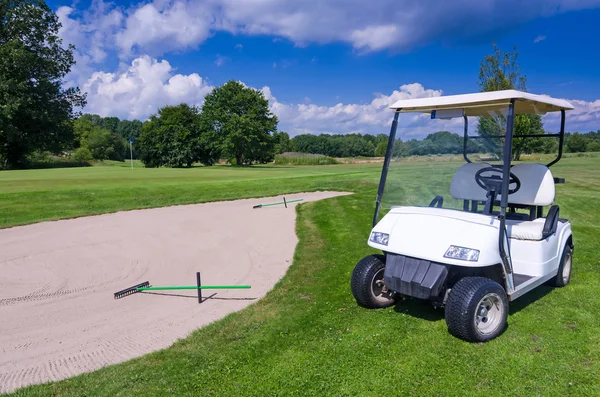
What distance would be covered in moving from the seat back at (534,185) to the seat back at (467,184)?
0.41 metres

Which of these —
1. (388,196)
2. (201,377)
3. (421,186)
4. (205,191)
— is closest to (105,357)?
(201,377)

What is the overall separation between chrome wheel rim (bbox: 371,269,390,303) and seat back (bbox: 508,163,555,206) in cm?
203

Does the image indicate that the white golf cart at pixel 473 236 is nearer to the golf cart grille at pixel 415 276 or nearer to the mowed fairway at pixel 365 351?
the golf cart grille at pixel 415 276

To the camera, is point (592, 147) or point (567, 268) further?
point (592, 147)

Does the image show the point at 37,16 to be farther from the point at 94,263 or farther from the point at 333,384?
the point at 333,384

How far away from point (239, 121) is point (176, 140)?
10728 mm

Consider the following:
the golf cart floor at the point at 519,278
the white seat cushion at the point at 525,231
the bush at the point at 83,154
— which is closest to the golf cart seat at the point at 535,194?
the white seat cushion at the point at 525,231

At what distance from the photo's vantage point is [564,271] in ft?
18.2

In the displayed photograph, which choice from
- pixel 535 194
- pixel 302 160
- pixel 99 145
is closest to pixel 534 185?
pixel 535 194

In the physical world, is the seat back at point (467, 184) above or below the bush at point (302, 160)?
above

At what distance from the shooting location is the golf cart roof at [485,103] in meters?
4.04

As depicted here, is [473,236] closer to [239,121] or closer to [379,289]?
[379,289]

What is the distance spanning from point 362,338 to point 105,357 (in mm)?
2581

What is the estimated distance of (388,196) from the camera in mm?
5160
